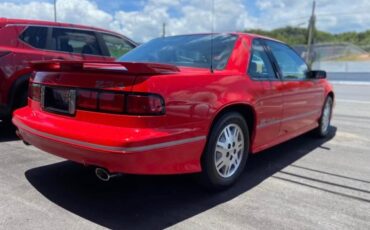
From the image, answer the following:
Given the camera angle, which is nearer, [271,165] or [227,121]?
[227,121]

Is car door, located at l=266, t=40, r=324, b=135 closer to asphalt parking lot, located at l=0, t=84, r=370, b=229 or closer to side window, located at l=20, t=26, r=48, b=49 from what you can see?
asphalt parking lot, located at l=0, t=84, r=370, b=229

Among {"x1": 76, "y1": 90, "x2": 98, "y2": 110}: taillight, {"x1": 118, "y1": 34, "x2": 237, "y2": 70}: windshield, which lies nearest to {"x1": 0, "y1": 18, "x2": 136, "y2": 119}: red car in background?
{"x1": 118, "y1": 34, "x2": 237, "y2": 70}: windshield

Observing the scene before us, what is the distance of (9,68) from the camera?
16.4 feet

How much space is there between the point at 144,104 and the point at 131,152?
366mm

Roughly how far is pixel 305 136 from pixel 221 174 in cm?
307

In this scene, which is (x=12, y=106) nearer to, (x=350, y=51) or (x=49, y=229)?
(x=49, y=229)

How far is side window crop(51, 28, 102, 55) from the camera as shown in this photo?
229 inches

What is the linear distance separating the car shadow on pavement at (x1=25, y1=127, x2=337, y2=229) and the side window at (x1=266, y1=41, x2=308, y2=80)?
1.19 meters

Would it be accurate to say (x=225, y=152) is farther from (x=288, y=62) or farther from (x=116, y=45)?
(x=116, y=45)

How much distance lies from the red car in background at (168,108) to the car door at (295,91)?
3cm

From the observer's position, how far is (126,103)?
2.67m

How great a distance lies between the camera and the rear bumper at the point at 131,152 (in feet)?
8.35

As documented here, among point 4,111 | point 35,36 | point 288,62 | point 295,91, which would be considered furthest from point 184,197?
point 35,36

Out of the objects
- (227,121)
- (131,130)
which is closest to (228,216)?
(227,121)
